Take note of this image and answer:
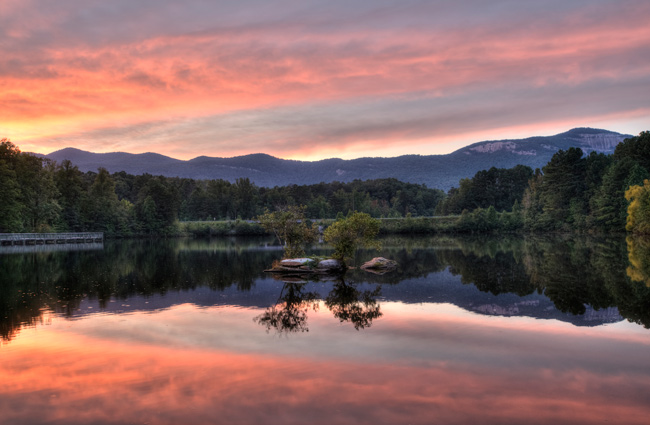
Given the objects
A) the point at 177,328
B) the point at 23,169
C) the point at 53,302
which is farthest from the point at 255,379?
the point at 23,169

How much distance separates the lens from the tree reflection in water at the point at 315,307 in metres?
18.5

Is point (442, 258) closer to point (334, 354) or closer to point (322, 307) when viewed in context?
point (322, 307)

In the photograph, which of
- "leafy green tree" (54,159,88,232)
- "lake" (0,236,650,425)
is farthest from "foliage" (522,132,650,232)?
"leafy green tree" (54,159,88,232)

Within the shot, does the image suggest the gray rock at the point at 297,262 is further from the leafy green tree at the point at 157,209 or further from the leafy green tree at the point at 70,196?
the leafy green tree at the point at 157,209

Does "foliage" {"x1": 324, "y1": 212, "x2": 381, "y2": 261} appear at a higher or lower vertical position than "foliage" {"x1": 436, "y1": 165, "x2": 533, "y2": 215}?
lower

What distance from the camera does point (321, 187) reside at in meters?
178

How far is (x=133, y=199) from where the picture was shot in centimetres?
14562

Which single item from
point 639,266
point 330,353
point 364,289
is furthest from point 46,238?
point 639,266

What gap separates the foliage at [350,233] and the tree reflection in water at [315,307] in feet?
23.7

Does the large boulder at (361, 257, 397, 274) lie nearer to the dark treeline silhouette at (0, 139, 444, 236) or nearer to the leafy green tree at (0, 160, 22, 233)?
the dark treeline silhouette at (0, 139, 444, 236)

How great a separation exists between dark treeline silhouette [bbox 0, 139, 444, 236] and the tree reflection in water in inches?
1317

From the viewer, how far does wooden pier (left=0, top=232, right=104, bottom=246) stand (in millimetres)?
73812

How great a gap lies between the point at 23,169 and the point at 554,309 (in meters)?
89.2

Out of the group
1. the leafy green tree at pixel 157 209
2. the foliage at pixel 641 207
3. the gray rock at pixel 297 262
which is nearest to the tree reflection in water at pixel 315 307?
the gray rock at pixel 297 262
